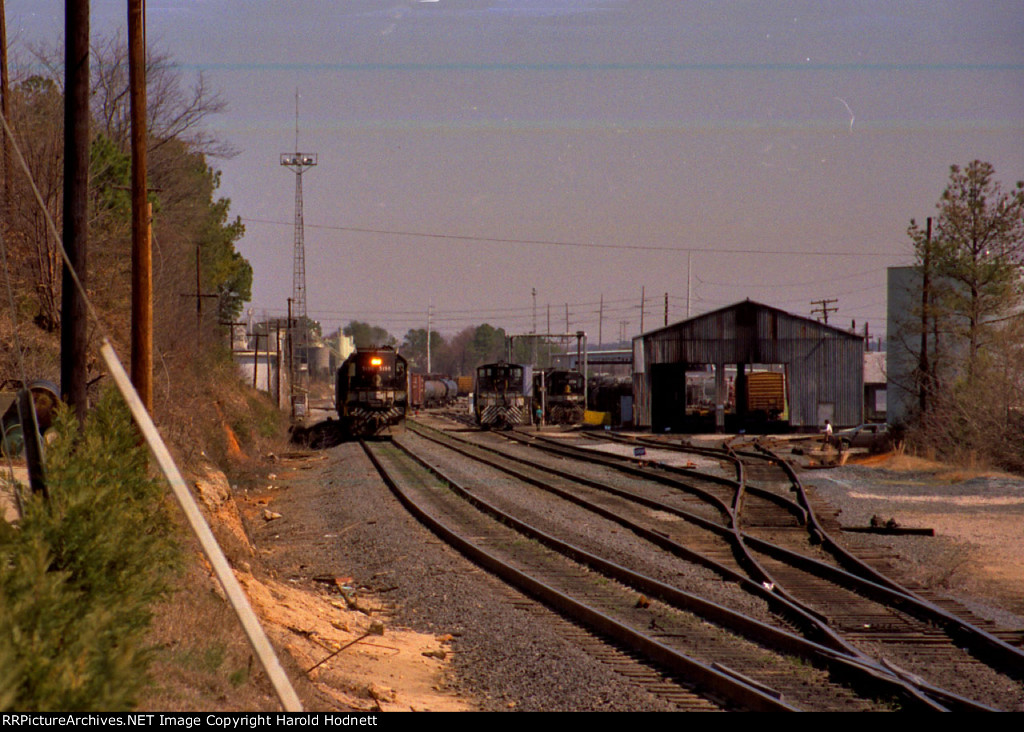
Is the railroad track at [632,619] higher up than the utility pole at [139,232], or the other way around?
the utility pole at [139,232]

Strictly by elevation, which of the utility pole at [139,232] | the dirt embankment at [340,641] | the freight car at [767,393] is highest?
the utility pole at [139,232]

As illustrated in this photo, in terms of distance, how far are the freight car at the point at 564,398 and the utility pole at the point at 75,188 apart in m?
42.2

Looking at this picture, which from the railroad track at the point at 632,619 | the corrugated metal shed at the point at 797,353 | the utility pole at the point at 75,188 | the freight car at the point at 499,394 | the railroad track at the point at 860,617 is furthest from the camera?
the freight car at the point at 499,394

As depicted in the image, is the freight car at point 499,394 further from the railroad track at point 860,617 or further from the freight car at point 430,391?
the railroad track at point 860,617

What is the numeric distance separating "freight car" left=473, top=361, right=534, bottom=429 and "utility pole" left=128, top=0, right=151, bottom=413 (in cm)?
3343

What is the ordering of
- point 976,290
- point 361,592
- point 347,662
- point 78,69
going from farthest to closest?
point 976,290, point 361,592, point 78,69, point 347,662

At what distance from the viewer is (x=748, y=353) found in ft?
146

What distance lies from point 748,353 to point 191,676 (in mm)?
40756

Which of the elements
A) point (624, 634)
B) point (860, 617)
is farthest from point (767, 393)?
point (624, 634)

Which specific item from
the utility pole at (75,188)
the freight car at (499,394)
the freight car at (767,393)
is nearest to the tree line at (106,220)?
the utility pole at (75,188)

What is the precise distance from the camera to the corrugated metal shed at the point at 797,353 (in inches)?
1732

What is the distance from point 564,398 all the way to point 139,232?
40.6 meters
